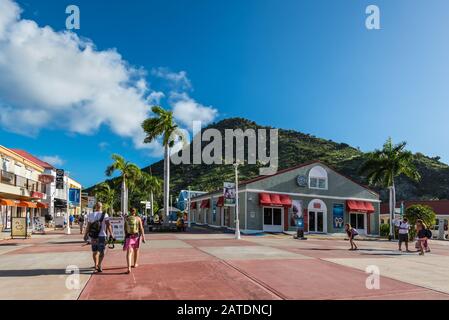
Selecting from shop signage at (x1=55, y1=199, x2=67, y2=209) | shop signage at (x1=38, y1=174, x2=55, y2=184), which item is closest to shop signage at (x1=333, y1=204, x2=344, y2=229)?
shop signage at (x1=38, y1=174, x2=55, y2=184)

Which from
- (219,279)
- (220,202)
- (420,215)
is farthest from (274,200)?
(219,279)

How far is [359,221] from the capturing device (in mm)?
40125

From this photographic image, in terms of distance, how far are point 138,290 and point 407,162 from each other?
33709 mm

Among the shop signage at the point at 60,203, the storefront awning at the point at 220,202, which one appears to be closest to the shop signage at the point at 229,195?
the storefront awning at the point at 220,202

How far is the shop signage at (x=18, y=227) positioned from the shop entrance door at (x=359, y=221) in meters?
28.7

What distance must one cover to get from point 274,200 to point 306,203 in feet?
12.6

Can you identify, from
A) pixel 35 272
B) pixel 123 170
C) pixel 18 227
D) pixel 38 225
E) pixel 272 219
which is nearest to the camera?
pixel 35 272

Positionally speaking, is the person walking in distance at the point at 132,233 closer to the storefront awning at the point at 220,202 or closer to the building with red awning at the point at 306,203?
the building with red awning at the point at 306,203

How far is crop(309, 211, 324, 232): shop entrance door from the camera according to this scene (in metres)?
37.5

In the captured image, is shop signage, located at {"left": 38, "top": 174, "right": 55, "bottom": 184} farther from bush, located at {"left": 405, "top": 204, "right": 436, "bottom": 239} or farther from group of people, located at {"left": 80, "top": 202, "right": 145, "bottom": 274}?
group of people, located at {"left": 80, "top": 202, "right": 145, "bottom": 274}

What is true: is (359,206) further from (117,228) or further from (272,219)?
(117,228)

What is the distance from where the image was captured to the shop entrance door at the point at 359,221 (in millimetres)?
39625

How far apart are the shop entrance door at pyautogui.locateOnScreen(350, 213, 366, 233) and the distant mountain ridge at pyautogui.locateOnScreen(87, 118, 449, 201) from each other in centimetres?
2754
